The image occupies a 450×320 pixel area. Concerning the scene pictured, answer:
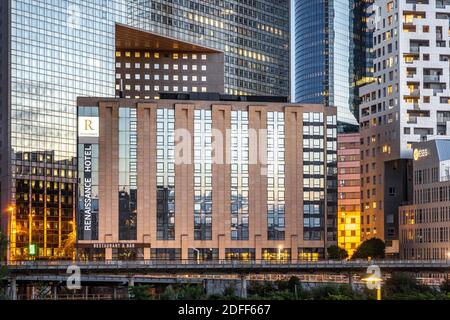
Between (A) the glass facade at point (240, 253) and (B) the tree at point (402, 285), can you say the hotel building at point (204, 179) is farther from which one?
(B) the tree at point (402, 285)

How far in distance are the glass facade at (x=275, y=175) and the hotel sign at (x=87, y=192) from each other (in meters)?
35.9

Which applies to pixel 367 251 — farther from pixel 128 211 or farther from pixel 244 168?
pixel 128 211

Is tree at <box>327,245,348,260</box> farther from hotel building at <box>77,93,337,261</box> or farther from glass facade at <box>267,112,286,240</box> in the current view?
glass facade at <box>267,112,286,240</box>

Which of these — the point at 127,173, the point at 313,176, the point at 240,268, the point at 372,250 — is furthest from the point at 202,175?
the point at 240,268

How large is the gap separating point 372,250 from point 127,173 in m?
51.5

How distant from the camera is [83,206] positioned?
616ft

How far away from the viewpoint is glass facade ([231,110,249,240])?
634ft

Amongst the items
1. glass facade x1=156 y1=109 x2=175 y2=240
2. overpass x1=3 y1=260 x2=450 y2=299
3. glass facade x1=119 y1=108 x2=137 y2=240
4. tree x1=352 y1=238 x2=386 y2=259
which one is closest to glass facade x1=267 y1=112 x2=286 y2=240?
tree x1=352 y1=238 x2=386 y2=259

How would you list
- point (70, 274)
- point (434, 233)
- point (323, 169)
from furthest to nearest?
point (323, 169), point (434, 233), point (70, 274)

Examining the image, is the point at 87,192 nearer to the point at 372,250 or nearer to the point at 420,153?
the point at 372,250

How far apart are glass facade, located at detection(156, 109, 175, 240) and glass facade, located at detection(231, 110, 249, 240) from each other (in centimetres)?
1238

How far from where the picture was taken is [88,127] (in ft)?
627
